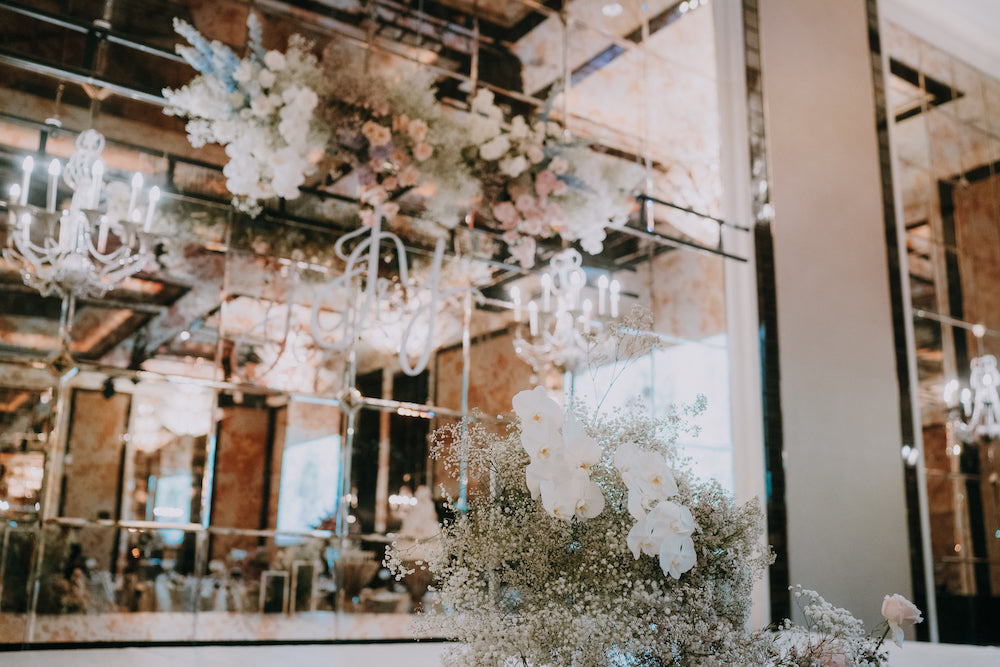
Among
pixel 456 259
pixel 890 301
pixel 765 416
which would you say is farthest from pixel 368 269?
pixel 890 301

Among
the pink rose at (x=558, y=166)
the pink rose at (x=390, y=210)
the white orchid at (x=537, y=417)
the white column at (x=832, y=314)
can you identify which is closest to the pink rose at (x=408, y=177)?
the pink rose at (x=390, y=210)

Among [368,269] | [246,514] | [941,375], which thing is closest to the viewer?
[246,514]

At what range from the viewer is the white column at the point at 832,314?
5.30 metres

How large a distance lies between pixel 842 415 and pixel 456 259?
283 cm

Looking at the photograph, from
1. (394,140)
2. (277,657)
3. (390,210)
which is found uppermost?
(394,140)

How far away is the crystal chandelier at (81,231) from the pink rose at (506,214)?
5.84 ft

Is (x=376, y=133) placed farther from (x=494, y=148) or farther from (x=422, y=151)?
(x=494, y=148)

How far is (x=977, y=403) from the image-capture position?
22.9 ft

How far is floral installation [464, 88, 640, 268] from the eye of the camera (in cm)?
468

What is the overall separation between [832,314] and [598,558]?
4.65 metres

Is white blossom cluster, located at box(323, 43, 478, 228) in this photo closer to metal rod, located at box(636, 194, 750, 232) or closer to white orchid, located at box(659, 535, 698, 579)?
metal rod, located at box(636, 194, 750, 232)

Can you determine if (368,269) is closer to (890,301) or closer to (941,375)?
(890,301)

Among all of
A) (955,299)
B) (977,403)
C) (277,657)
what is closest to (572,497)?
(277,657)

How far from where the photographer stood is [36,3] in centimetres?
365
